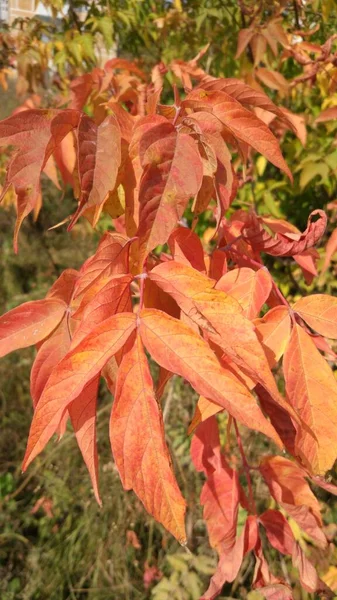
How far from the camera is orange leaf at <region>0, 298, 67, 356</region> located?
2.21 feet

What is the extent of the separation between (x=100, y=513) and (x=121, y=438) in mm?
1942

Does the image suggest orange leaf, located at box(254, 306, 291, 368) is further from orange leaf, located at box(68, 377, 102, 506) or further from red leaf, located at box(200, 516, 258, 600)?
red leaf, located at box(200, 516, 258, 600)

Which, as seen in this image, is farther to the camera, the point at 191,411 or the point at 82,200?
the point at 191,411

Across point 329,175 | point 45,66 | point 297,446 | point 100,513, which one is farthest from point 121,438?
point 45,66

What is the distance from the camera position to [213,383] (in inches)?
18.9

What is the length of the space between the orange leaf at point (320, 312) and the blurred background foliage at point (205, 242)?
3.20ft

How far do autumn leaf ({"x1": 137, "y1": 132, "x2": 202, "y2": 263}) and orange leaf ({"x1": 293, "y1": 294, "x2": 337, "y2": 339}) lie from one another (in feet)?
0.72

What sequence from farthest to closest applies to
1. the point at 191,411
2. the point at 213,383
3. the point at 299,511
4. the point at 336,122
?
the point at 191,411, the point at 336,122, the point at 299,511, the point at 213,383

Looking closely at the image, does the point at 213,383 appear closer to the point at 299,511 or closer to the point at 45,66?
the point at 299,511

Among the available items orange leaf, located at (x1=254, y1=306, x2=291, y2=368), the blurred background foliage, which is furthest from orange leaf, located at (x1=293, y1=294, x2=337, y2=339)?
the blurred background foliage

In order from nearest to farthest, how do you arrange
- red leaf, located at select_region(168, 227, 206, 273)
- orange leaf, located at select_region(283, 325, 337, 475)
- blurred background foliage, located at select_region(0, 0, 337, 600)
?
orange leaf, located at select_region(283, 325, 337, 475), red leaf, located at select_region(168, 227, 206, 273), blurred background foliage, located at select_region(0, 0, 337, 600)

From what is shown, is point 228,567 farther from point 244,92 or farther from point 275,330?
point 244,92

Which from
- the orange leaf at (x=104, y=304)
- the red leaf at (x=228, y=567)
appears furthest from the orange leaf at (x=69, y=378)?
the red leaf at (x=228, y=567)

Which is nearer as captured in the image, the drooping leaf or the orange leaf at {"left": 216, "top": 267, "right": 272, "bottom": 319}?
the orange leaf at {"left": 216, "top": 267, "right": 272, "bottom": 319}
